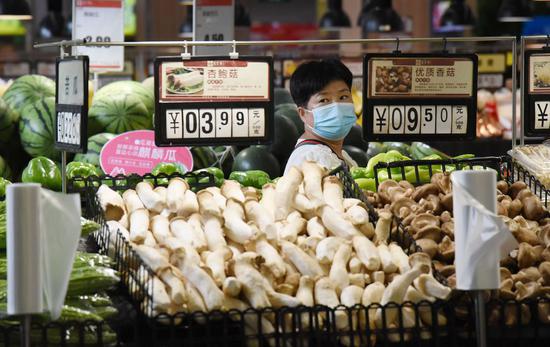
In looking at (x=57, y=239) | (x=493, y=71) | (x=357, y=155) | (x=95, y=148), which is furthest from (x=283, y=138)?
(x=493, y=71)

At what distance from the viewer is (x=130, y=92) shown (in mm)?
6164

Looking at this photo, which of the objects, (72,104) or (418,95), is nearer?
(72,104)

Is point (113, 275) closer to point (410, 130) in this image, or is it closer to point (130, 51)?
point (410, 130)

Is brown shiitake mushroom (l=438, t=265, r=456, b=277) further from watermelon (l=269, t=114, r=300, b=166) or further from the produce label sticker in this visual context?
watermelon (l=269, t=114, r=300, b=166)

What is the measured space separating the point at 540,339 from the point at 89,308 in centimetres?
117

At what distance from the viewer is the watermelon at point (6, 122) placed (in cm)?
576

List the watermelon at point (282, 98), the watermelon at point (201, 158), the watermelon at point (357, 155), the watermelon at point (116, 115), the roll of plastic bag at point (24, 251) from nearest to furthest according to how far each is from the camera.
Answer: the roll of plastic bag at point (24, 251) → the watermelon at point (201, 158) → the watermelon at point (116, 115) → the watermelon at point (357, 155) → the watermelon at point (282, 98)

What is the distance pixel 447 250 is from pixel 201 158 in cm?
267

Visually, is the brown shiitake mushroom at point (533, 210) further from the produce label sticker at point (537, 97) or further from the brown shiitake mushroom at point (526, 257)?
the produce label sticker at point (537, 97)

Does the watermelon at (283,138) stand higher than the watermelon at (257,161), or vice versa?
the watermelon at (283,138)

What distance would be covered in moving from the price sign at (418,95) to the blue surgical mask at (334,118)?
783mm

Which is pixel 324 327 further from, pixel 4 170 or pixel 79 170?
pixel 4 170

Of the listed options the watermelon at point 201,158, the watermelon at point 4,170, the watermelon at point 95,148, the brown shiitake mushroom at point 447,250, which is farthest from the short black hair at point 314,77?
the brown shiitake mushroom at point 447,250

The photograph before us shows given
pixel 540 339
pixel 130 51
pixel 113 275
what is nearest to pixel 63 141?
pixel 113 275
